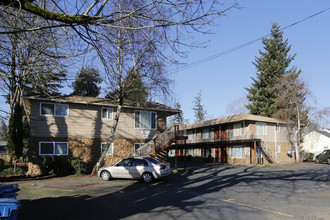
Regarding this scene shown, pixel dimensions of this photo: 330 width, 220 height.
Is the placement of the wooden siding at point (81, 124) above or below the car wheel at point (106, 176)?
above

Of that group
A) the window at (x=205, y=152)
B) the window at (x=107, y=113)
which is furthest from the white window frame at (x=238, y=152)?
the window at (x=107, y=113)

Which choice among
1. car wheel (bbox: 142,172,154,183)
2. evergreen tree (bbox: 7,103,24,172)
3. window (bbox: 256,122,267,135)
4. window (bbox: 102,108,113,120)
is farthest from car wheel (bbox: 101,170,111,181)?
window (bbox: 256,122,267,135)

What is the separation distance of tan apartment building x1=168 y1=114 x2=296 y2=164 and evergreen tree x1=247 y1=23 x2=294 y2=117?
34.9ft

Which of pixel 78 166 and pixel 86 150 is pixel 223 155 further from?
pixel 78 166

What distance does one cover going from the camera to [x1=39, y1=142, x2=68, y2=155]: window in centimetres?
1977

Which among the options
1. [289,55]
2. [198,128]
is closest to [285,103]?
[198,128]

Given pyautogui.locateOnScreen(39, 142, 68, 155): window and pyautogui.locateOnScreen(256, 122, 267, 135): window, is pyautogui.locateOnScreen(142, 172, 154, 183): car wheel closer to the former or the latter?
pyautogui.locateOnScreen(39, 142, 68, 155): window

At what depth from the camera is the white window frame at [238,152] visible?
3120cm

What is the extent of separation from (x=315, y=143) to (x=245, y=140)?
70.6 feet

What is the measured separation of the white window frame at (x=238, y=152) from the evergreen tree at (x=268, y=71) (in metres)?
15.7

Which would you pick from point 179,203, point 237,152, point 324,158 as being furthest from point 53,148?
point 324,158

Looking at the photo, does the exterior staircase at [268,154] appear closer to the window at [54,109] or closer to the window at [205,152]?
the window at [205,152]

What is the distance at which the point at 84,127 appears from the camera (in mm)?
21562

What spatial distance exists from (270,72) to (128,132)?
3317 centimetres
